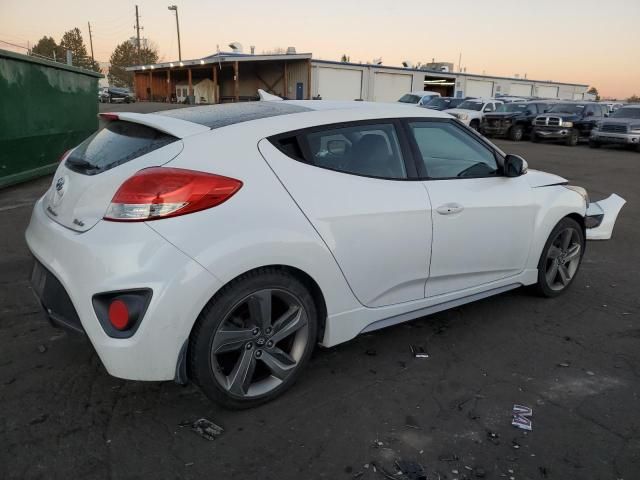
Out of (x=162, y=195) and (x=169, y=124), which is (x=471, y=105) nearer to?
(x=169, y=124)

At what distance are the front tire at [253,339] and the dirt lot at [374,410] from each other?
0.14 m

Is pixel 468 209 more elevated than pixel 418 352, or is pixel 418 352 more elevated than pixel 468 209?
pixel 468 209

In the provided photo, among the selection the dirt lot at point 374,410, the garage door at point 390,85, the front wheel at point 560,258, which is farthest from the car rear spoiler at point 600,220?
the garage door at point 390,85

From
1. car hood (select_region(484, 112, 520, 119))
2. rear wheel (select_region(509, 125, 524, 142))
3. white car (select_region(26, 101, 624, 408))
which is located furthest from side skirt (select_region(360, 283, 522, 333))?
rear wheel (select_region(509, 125, 524, 142))

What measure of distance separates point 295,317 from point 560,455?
1.46m

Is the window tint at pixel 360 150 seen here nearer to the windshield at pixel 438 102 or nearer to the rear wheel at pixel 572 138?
the rear wheel at pixel 572 138

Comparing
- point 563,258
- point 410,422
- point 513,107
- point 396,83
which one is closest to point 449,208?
point 410,422

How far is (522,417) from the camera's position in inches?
112

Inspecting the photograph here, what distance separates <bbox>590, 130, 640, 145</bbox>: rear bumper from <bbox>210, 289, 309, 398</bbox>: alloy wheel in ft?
68.7

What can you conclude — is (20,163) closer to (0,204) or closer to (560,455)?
(0,204)

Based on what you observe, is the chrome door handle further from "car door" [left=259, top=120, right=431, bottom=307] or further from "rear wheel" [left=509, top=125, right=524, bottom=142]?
"rear wheel" [left=509, top=125, right=524, bottom=142]

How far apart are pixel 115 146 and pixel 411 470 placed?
2255 millimetres

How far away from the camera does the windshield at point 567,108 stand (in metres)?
23.9

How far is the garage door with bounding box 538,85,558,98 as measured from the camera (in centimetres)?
6288
